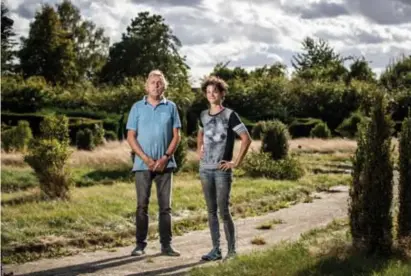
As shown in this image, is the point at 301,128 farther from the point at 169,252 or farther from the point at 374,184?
the point at 374,184

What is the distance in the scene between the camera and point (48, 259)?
22.7 feet

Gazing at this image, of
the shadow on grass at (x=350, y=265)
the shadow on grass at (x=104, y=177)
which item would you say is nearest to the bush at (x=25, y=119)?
the shadow on grass at (x=104, y=177)

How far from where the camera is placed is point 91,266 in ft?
21.1

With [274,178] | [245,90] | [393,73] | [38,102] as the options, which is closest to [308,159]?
[274,178]

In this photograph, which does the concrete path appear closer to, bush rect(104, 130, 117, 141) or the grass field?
the grass field

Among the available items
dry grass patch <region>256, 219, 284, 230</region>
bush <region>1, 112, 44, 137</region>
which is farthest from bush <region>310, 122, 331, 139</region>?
dry grass patch <region>256, 219, 284, 230</region>

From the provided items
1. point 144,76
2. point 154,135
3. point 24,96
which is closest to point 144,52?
point 144,76

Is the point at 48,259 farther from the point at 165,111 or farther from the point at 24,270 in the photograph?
the point at 165,111

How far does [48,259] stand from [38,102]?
24.1m

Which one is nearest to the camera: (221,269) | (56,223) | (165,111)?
(221,269)

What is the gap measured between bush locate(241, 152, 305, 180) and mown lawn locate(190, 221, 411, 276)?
7579 mm

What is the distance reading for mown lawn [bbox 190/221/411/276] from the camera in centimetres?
559

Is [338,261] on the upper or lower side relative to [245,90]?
lower

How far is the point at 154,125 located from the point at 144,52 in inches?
1333
